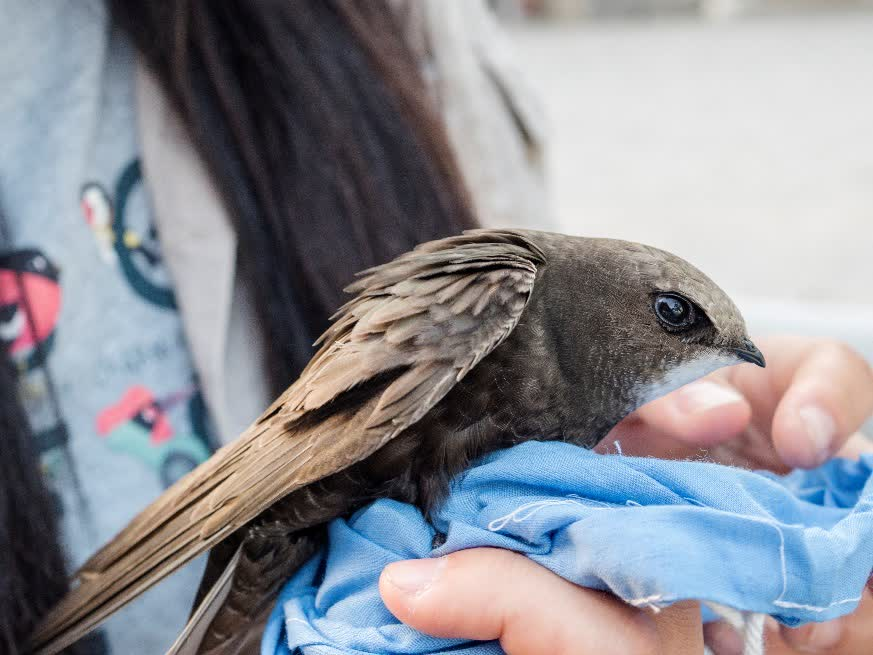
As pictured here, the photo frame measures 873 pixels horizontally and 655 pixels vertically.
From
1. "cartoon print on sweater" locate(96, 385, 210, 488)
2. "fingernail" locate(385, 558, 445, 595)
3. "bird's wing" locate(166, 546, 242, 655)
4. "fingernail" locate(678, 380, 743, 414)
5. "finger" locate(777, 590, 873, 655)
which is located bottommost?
"finger" locate(777, 590, 873, 655)

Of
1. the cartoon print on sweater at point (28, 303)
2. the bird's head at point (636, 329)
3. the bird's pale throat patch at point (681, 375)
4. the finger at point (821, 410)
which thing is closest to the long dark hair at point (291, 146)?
the cartoon print on sweater at point (28, 303)

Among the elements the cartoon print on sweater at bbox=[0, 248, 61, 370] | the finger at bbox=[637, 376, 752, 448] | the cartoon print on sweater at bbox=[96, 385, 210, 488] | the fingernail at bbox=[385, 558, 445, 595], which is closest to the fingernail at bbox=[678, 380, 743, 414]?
the finger at bbox=[637, 376, 752, 448]

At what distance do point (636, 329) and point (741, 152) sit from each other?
582 centimetres

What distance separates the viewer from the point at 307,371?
124 cm

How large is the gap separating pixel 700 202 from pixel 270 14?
179 inches

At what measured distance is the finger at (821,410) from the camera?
4.20 feet

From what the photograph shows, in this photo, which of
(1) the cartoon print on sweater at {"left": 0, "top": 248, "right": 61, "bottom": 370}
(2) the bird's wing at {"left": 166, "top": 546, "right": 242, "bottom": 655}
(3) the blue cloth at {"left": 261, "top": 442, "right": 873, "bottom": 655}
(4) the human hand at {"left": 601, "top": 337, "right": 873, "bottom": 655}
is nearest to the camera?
(3) the blue cloth at {"left": 261, "top": 442, "right": 873, "bottom": 655}

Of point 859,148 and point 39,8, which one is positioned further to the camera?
point 859,148

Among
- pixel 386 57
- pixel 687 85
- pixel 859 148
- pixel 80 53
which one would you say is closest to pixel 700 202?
pixel 859 148

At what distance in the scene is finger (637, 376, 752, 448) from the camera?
4.21 feet

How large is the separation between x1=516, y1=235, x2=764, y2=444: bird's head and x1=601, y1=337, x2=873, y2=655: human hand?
86mm

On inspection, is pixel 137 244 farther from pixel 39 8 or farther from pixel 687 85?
pixel 687 85

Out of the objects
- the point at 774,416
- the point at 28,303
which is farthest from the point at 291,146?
the point at 774,416

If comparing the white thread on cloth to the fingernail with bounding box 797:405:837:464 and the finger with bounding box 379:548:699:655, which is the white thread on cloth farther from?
the fingernail with bounding box 797:405:837:464
